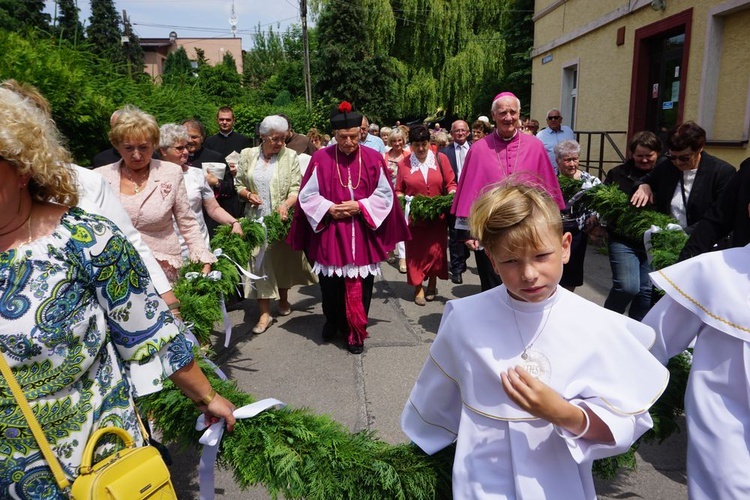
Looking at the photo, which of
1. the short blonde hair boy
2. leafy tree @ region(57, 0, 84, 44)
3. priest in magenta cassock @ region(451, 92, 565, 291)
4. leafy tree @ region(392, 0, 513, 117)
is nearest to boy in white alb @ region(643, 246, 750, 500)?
the short blonde hair boy

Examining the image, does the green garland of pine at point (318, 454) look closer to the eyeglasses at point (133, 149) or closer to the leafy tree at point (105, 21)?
the eyeglasses at point (133, 149)

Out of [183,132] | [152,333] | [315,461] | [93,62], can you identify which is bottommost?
[315,461]

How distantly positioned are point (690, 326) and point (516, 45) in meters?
26.2

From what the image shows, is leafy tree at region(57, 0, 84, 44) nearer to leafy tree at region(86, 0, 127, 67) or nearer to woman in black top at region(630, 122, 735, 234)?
woman in black top at region(630, 122, 735, 234)

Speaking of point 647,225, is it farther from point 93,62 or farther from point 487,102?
point 487,102

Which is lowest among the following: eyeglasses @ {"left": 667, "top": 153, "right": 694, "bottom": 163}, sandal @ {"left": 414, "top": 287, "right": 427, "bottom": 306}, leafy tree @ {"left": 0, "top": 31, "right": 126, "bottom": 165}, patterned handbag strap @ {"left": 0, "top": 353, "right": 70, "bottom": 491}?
sandal @ {"left": 414, "top": 287, "right": 427, "bottom": 306}

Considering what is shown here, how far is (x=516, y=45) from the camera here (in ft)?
86.1

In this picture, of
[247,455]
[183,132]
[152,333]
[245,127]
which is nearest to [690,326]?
[247,455]

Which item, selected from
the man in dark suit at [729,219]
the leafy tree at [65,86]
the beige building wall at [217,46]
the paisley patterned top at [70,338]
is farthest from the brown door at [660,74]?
the beige building wall at [217,46]

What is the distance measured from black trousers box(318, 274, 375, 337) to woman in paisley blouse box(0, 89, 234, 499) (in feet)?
12.9

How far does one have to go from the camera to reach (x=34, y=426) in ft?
5.17

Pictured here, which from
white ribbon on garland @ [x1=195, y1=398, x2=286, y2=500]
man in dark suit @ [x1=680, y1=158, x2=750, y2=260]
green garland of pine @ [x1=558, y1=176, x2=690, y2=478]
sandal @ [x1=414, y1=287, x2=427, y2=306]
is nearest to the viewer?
white ribbon on garland @ [x1=195, y1=398, x2=286, y2=500]

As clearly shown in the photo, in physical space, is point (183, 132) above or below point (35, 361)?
above

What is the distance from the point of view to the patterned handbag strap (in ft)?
5.03
